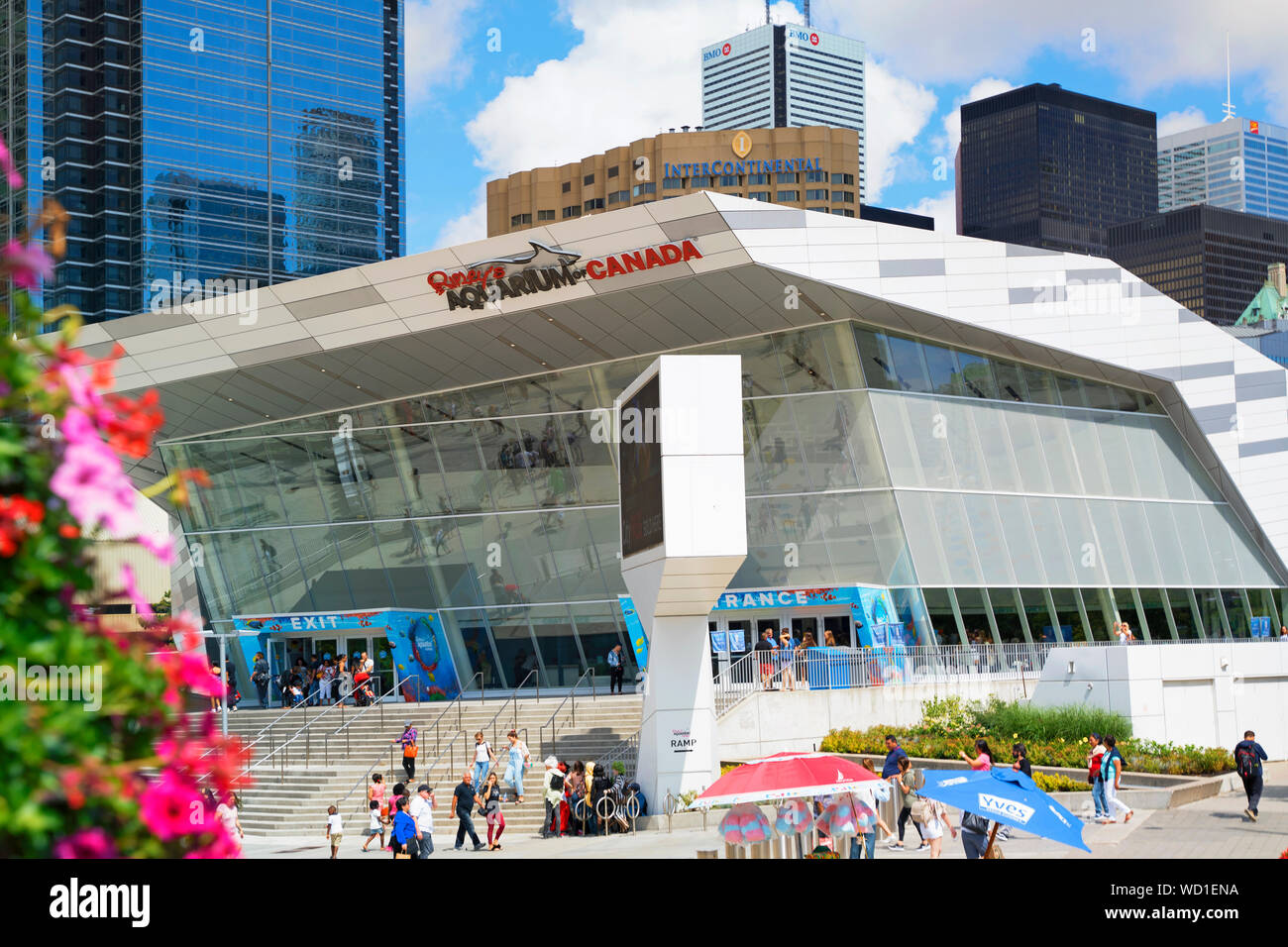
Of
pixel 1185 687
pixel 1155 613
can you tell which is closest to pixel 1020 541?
pixel 1155 613

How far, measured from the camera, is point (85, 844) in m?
3.15

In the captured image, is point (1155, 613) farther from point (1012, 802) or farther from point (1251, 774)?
point (1012, 802)

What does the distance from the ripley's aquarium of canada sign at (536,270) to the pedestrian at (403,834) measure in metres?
16.7

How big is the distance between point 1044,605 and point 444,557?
1745 cm

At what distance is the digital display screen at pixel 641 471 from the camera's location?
869 inches

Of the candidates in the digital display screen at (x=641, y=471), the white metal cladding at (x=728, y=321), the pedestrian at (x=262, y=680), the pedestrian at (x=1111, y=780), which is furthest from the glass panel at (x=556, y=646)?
the pedestrian at (x=1111, y=780)

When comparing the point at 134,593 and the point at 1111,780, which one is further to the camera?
the point at 1111,780

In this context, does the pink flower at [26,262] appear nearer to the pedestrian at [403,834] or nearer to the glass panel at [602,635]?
the pedestrian at [403,834]

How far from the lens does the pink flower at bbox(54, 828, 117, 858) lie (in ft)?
10.3

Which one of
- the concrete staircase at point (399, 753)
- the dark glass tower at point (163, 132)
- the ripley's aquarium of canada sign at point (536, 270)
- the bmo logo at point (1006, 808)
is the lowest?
the concrete staircase at point (399, 753)

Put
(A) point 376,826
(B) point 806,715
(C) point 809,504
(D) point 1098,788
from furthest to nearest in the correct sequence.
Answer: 1. (C) point 809,504
2. (B) point 806,715
3. (A) point 376,826
4. (D) point 1098,788

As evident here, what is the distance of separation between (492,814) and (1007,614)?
57.9 feet
